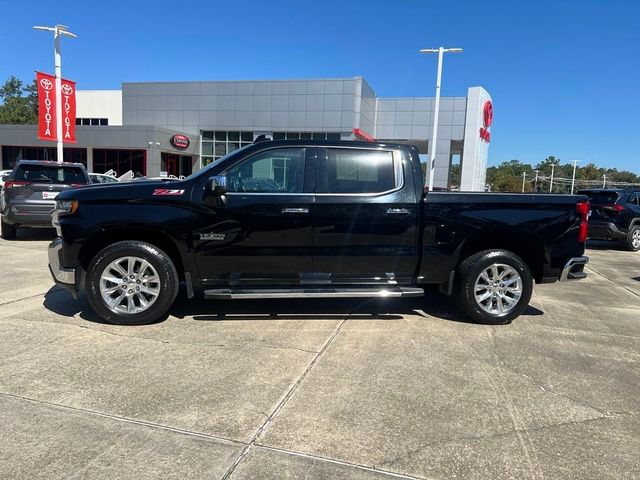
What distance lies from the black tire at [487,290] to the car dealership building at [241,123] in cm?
2816

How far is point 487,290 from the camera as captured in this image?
5660 mm

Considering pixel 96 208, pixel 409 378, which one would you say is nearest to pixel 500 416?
pixel 409 378

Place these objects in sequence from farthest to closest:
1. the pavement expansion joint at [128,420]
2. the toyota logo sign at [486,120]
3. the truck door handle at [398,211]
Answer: the toyota logo sign at [486,120]
the truck door handle at [398,211]
the pavement expansion joint at [128,420]

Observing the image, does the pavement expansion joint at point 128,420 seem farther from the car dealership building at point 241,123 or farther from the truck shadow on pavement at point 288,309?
the car dealership building at point 241,123

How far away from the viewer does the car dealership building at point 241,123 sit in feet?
109

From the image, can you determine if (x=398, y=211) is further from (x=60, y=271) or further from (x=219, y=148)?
(x=219, y=148)

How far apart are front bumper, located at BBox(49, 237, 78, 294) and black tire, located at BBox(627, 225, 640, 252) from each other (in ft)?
44.7

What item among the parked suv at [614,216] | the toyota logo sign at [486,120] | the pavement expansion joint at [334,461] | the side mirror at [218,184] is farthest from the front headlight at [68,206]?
the toyota logo sign at [486,120]

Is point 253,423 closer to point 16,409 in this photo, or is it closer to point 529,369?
point 16,409

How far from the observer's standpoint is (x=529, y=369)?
14.4ft

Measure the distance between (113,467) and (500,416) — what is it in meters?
2.52

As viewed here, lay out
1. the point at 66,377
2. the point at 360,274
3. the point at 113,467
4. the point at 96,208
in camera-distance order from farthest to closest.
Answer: the point at 360,274 < the point at 96,208 < the point at 66,377 < the point at 113,467

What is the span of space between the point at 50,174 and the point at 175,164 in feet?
87.7

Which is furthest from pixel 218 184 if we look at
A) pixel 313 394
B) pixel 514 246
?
pixel 514 246
